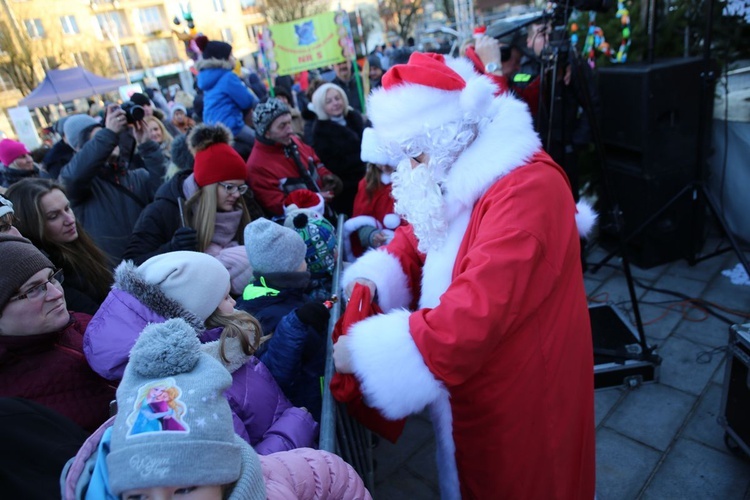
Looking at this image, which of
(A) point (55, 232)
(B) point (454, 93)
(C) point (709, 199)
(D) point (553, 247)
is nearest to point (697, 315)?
(C) point (709, 199)

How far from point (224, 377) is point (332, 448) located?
2.02ft

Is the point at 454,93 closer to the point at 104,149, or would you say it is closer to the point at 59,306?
the point at 59,306

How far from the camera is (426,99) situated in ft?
5.27

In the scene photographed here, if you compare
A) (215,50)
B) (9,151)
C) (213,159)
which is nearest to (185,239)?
(213,159)

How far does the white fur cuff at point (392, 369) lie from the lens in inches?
58.0

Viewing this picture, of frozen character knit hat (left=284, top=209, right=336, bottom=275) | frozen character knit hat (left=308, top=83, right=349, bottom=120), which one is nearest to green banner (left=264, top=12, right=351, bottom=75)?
frozen character knit hat (left=308, top=83, right=349, bottom=120)

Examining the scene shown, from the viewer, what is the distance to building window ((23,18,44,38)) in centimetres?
3220

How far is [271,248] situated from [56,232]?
116cm

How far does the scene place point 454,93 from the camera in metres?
1.62

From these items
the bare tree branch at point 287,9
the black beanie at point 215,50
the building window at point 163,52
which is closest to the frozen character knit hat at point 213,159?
the black beanie at point 215,50

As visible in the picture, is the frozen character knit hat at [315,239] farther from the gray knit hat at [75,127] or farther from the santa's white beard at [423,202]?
the gray knit hat at [75,127]

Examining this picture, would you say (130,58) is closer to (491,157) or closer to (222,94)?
(222,94)

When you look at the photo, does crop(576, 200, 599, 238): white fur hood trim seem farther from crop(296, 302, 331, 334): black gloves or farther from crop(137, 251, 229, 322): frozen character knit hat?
crop(137, 251, 229, 322): frozen character knit hat

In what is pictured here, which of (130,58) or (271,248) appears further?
(130,58)
